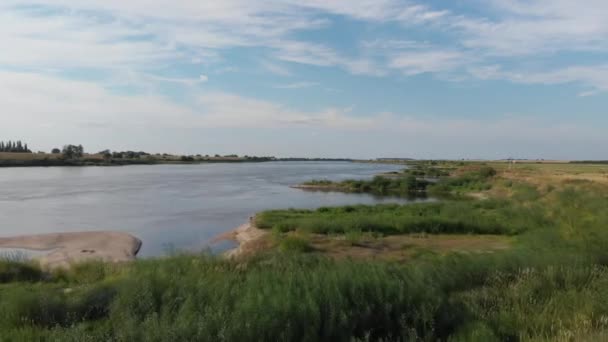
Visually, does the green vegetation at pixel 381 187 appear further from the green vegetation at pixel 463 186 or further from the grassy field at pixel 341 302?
the grassy field at pixel 341 302

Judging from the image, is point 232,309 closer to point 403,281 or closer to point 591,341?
point 403,281

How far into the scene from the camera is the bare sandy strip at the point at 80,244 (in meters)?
17.5

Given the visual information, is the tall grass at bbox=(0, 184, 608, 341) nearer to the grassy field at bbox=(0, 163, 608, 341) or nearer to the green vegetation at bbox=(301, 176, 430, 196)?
the grassy field at bbox=(0, 163, 608, 341)

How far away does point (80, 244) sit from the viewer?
20.0 meters

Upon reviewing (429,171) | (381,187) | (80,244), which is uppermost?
(429,171)

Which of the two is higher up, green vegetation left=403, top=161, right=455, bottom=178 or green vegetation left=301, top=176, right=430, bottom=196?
green vegetation left=403, top=161, right=455, bottom=178

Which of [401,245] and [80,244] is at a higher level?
[401,245]

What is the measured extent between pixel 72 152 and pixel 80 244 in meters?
116

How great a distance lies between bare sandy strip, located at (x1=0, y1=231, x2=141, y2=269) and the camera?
17.5 meters

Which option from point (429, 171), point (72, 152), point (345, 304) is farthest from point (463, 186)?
point (72, 152)

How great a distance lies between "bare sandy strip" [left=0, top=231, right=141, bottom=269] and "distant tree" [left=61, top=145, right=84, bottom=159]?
100222 millimetres

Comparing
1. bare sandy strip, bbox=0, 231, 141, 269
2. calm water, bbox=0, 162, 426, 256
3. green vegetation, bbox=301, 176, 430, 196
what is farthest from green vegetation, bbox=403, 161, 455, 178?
bare sandy strip, bbox=0, 231, 141, 269

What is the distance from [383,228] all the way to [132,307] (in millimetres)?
14992

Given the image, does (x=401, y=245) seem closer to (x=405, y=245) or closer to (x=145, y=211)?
(x=405, y=245)
